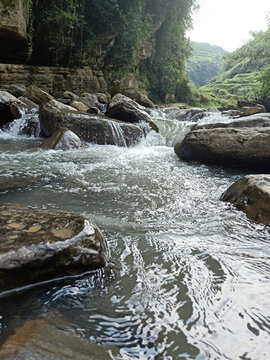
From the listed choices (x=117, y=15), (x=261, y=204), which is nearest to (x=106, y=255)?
(x=261, y=204)

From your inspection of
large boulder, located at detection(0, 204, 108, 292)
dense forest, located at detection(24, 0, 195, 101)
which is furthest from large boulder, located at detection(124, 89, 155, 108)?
large boulder, located at detection(0, 204, 108, 292)

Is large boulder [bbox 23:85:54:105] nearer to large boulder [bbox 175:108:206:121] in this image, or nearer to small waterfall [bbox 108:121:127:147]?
small waterfall [bbox 108:121:127:147]

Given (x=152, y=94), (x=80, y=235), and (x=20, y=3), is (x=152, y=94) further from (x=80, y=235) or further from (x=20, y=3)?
(x=80, y=235)

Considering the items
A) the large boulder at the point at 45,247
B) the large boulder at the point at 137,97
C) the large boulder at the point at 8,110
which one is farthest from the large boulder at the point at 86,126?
the large boulder at the point at 137,97

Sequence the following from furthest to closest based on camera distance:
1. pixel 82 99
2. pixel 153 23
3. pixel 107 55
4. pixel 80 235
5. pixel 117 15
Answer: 1. pixel 153 23
2. pixel 107 55
3. pixel 117 15
4. pixel 82 99
5. pixel 80 235

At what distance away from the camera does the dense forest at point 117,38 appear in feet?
39.3

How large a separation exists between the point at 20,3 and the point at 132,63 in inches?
347

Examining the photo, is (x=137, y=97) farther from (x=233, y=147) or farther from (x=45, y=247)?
(x=45, y=247)

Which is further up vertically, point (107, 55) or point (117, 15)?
point (117, 15)

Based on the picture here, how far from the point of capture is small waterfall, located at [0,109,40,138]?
7.47m

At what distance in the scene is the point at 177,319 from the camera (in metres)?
1.32

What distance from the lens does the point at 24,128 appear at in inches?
297

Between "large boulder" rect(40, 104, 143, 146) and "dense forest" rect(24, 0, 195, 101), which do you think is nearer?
"large boulder" rect(40, 104, 143, 146)

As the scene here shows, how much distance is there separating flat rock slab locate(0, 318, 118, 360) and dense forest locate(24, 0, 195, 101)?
12.1 m
